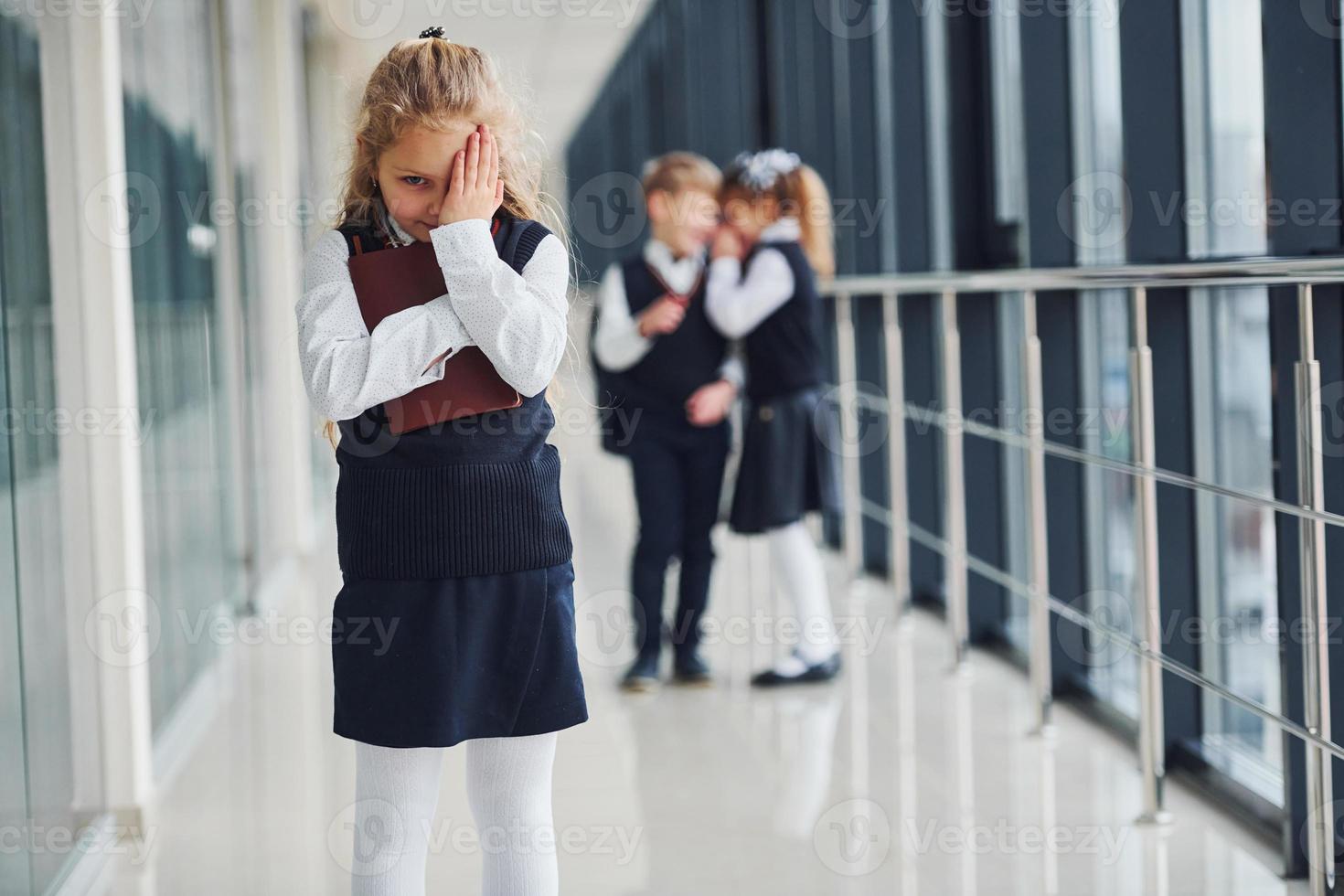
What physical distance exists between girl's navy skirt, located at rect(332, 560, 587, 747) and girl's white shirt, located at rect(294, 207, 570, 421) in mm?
171

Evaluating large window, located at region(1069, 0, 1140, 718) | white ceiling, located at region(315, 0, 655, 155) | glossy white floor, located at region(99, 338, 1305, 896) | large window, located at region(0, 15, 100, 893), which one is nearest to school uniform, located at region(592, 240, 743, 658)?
glossy white floor, located at region(99, 338, 1305, 896)

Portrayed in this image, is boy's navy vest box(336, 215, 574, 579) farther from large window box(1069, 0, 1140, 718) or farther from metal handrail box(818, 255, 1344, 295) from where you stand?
large window box(1069, 0, 1140, 718)

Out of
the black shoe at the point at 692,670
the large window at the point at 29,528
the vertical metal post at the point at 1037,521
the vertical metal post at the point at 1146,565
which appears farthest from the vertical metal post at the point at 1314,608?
the large window at the point at 29,528

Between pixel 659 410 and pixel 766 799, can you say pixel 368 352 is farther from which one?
pixel 659 410

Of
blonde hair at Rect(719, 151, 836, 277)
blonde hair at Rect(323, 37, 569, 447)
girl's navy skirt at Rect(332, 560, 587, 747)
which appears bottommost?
girl's navy skirt at Rect(332, 560, 587, 747)

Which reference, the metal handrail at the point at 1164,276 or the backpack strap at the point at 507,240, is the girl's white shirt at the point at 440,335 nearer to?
the backpack strap at the point at 507,240

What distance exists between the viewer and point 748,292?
2.89m

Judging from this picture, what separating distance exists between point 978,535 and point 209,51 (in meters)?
2.09

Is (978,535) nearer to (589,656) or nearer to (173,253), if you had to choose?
(589,656)

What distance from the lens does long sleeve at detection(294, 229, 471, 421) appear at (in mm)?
1229

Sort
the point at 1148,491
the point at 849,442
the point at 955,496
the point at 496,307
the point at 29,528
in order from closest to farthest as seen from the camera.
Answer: the point at 496,307, the point at 29,528, the point at 1148,491, the point at 955,496, the point at 849,442

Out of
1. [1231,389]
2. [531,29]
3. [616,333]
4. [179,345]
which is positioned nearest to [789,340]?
[616,333]

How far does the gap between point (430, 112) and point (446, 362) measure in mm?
210

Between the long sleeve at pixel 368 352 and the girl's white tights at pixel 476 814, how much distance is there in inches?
12.3
